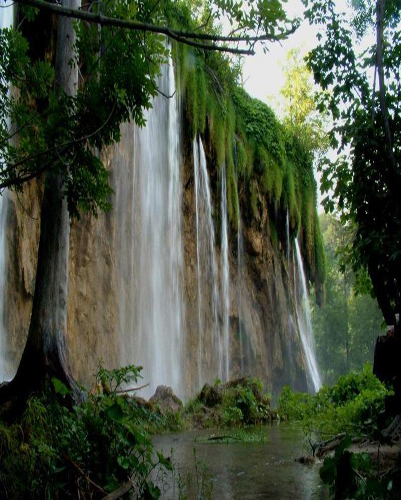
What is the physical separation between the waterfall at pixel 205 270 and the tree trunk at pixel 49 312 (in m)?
12.3

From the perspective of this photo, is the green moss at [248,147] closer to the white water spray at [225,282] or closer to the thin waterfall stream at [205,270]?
the white water spray at [225,282]

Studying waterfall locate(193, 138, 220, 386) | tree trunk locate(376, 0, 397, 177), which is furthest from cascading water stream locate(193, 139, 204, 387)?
tree trunk locate(376, 0, 397, 177)

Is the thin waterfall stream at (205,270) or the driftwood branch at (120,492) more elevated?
the thin waterfall stream at (205,270)

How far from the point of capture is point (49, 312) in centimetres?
621

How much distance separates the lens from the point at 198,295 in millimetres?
19203

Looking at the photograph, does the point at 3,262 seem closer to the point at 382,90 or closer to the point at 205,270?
the point at 382,90

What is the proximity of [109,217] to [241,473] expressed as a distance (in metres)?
11.3

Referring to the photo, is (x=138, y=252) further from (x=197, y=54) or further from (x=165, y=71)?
(x=197, y=54)

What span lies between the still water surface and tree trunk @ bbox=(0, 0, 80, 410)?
4.52 feet

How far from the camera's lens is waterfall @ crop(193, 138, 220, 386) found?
19234mm

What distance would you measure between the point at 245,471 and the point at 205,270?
1487cm

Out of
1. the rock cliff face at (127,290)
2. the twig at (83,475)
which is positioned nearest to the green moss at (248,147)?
the rock cliff face at (127,290)

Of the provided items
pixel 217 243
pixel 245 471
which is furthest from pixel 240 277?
pixel 245 471

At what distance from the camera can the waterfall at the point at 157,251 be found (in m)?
16.1
